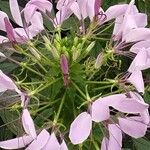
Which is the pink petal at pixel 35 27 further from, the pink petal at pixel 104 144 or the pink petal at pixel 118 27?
the pink petal at pixel 104 144

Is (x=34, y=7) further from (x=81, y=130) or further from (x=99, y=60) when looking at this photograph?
(x=81, y=130)

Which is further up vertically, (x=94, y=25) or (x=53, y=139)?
(x=94, y=25)

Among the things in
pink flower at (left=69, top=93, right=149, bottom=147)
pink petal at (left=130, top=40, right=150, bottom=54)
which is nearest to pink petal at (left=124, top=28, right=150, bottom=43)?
pink petal at (left=130, top=40, right=150, bottom=54)

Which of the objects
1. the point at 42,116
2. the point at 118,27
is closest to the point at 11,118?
the point at 42,116

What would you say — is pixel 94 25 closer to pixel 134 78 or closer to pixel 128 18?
pixel 128 18

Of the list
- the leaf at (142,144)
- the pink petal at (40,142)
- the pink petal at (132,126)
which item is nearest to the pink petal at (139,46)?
the pink petal at (132,126)

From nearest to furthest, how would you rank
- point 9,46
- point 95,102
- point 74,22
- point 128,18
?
point 95,102, point 128,18, point 9,46, point 74,22

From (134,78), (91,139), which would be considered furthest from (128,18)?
(91,139)
